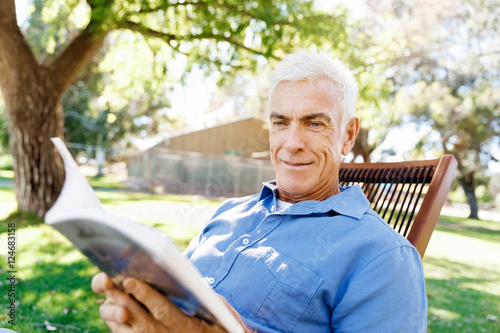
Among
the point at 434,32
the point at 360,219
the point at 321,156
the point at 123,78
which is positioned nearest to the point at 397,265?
the point at 360,219

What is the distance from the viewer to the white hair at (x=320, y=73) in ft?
5.57

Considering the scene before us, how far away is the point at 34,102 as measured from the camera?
20.9 feet

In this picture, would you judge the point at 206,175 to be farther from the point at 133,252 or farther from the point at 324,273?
the point at 133,252

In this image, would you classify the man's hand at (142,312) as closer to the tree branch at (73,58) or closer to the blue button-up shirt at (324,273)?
the blue button-up shirt at (324,273)

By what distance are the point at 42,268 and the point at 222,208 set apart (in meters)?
3.27

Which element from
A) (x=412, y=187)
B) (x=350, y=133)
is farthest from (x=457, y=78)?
(x=350, y=133)

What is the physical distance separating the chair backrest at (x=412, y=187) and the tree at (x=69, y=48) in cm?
368

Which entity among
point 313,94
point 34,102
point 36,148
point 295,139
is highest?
point 313,94

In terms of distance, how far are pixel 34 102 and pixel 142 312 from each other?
6.46 metres

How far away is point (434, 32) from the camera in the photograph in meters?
14.8

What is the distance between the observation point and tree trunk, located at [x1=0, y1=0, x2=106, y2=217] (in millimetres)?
6129

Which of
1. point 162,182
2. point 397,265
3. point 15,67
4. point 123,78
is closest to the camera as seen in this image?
point 397,265

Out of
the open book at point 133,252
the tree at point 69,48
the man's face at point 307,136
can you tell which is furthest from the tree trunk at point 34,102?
the open book at point 133,252

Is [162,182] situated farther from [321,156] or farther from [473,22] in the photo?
[321,156]
